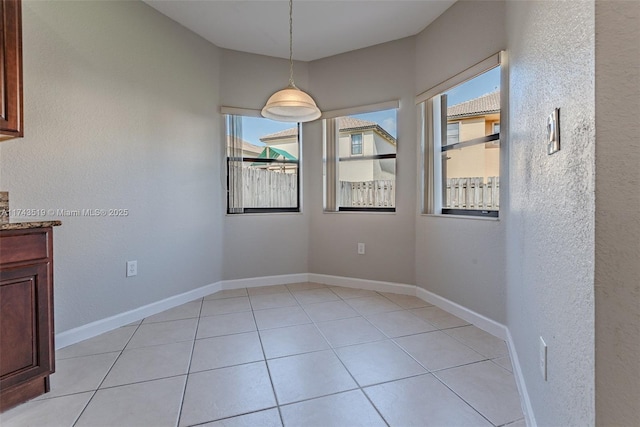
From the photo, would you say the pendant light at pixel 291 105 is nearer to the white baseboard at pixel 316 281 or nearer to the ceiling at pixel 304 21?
the ceiling at pixel 304 21

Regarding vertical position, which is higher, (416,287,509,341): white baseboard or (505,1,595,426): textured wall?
(505,1,595,426): textured wall

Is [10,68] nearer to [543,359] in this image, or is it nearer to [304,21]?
[304,21]

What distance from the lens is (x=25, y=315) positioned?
5.10ft

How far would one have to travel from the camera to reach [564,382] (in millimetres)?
903

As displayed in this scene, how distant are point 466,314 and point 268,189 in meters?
2.50

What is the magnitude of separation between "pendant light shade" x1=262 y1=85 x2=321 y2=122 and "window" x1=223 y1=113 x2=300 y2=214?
1.06 metres

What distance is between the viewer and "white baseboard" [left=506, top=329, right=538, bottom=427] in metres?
1.36

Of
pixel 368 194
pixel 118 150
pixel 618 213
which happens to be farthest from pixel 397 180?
pixel 618 213

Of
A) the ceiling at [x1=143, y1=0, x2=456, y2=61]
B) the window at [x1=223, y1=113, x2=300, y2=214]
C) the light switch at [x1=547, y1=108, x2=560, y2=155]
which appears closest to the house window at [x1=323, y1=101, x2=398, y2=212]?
the window at [x1=223, y1=113, x2=300, y2=214]

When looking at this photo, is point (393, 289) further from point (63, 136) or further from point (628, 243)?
point (63, 136)

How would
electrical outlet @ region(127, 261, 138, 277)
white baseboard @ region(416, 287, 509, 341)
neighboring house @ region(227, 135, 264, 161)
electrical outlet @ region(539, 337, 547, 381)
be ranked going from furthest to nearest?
1. neighboring house @ region(227, 135, 264, 161)
2. electrical outlet @ region(127, 261, 138, 277)
3. white baseboard @ region(416, 287, 509, 341)
4. electrical outlet @ region(539, 337, 547, 381)

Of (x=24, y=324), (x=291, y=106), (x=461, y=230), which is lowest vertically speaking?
(x=24, y=324)

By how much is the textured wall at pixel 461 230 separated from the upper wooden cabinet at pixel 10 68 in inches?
118

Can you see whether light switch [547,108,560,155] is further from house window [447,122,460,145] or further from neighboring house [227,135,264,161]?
neighboring house [227,135,264,161]
